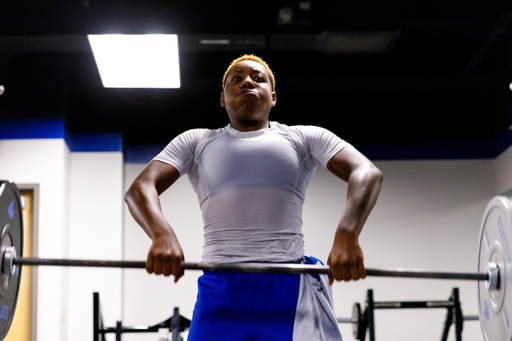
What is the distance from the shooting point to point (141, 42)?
4297 mm

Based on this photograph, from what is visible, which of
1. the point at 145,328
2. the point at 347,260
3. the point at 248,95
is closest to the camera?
the point at 347,260

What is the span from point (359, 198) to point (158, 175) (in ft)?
2.09

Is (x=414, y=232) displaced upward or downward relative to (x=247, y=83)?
downward

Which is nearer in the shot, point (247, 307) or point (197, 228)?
point (247, 307)

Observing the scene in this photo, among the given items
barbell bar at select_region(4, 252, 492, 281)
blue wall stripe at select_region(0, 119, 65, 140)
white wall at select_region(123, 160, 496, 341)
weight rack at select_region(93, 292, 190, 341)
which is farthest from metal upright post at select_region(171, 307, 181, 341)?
blue wall stripe at select_region(0, 119, 65, 140)

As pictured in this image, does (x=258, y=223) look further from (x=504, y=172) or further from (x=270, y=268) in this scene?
→ (x=504, y=172)

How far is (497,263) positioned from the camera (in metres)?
2.16

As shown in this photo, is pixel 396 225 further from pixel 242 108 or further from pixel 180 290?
pixel 242 108

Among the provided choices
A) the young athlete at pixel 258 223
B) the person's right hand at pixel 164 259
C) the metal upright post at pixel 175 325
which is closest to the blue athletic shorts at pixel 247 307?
the young athlete at pixel 258 223

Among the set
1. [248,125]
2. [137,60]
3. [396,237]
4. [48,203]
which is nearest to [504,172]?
[396,237]

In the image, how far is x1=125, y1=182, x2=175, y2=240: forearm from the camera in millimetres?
1689

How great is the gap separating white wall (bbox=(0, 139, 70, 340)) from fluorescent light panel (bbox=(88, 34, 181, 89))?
794 mm

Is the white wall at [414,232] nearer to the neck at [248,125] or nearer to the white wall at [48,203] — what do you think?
the white wall at [48,203]

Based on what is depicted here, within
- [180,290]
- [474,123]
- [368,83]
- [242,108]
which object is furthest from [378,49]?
[242,108]
